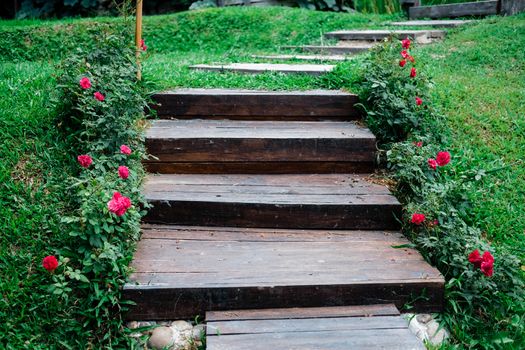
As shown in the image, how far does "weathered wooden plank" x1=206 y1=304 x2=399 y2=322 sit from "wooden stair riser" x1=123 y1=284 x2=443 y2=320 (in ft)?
Result: 0.08

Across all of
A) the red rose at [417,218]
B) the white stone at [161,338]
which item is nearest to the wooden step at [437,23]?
the red rose at [417,218]

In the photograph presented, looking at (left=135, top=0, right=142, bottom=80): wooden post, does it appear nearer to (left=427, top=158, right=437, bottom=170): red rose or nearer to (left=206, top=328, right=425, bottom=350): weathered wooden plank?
(left=427, top=158, right=437, bottom=170): red rose

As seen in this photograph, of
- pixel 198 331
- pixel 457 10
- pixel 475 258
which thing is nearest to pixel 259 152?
pixel 198 331

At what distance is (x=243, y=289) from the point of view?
248cm

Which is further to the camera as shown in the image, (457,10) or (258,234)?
(457,10)

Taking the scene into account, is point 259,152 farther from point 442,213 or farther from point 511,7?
point 511,7

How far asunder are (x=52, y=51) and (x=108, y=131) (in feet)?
15.5

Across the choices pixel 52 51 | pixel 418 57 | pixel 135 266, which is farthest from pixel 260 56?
pixel 135 266

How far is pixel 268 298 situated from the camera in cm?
251

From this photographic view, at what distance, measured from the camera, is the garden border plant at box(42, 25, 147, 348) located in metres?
2.42

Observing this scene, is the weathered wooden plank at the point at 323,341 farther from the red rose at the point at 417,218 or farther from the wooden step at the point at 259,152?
the wooden step at the point at 259,152

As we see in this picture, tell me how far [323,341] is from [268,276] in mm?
440

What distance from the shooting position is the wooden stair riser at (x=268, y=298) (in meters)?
2.46

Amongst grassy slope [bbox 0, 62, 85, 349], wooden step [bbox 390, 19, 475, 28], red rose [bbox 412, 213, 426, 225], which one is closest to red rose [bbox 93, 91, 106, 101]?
grassy slope [bbox 0, 62, 85, 349]
